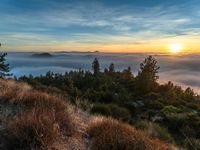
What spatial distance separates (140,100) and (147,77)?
39.9ft

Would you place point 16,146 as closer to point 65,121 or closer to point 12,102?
point 65,121

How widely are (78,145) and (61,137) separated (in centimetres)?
32

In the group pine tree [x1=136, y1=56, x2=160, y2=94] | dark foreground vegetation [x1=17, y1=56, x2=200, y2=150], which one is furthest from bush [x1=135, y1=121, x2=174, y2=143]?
pine tree [x1=136, y1=56, x2=160, y2=94]

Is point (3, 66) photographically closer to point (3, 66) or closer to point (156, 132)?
point (3, 66)

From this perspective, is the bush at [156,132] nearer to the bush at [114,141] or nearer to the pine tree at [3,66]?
the bush at [114,141]

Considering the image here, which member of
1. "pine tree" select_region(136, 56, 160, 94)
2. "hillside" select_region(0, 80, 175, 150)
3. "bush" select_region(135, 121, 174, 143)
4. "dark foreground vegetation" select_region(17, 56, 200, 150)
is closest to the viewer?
"hillside" select_region(0, 80, 175, 150)

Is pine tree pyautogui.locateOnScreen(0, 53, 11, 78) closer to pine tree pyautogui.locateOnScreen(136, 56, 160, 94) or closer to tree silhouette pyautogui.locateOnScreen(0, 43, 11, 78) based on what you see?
tree silhouette pyautogui.locateOnScreen(0, 43, 11, 78)

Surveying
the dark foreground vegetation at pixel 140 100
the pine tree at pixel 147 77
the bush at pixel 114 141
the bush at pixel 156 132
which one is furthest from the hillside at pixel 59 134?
the pine tree at pixel 147 77

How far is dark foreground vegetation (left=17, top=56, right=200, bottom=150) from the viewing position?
496 inches

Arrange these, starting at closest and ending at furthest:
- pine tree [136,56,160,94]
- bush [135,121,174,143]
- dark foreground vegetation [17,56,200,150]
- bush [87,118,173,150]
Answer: bush [87,118,173,150] < bush [135,121,174,143] < dark foreground vegetation [17,56,200,150] < pine tree [136,56,160,94]

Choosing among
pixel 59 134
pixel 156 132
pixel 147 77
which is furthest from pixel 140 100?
pixel 59 134

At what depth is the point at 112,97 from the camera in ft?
80.8

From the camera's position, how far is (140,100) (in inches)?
1256

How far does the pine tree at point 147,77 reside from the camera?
4225 centimetres
